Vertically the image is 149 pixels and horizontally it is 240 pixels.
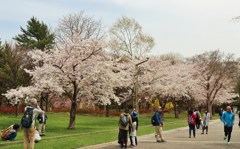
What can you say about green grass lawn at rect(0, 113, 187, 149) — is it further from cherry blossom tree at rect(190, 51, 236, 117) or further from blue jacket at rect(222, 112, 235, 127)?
cherry blossom tree at rect(190, 51, 236, 117)

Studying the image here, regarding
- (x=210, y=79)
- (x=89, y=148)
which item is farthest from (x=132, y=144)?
(x=210, y=79)

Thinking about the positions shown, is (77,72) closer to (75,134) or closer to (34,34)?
(75,134)

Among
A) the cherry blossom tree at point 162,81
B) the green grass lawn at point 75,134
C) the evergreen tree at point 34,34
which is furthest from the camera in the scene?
the evergreen tree at point 34,34

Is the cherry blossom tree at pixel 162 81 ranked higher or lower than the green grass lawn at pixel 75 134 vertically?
higher

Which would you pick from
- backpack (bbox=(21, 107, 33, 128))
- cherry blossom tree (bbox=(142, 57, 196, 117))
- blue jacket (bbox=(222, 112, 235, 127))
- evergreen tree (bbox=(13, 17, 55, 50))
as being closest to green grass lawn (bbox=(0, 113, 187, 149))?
backpack (bbox=(21, 107, 33, 128))

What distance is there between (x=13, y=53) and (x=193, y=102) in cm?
4091

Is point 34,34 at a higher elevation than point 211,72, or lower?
higher

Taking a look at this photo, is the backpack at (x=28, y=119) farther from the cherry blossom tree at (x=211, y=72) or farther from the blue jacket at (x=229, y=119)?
the cherry blossom tree at (x=211, y=72)

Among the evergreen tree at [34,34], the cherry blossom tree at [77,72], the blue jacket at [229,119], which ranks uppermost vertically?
the evergreen tree at [34,34]

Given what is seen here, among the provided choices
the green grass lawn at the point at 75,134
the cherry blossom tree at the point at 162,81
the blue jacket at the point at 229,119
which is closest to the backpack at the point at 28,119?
the green grass lawn at the point at 75,134

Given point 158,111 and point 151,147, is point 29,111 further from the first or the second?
point 158,111

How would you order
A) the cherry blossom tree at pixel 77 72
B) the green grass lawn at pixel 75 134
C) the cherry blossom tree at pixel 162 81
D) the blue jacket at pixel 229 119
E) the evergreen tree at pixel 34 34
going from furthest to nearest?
1. the evergreen tree at pixel 34 34
2. the cherry blossom tree at pixel 162 81
3. the cherry blossom tree at pixel 77 72
4. the blue jacket at pixel 229 119
5. the green grass lawn at pixel 75 134

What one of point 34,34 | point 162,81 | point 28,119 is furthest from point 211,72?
point 28,119

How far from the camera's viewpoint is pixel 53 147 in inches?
578
